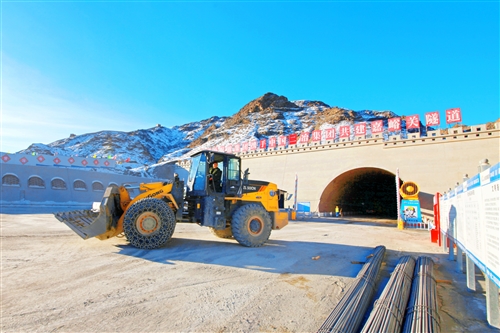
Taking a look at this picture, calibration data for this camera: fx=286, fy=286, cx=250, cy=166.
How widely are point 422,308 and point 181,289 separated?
10.8 ft

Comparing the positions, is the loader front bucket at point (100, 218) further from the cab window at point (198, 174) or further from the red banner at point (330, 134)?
the red banner at point (330, 134)

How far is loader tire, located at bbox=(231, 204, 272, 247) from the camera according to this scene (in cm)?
807

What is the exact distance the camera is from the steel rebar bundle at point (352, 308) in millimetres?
2957

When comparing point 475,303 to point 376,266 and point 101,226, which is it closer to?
point 376,266

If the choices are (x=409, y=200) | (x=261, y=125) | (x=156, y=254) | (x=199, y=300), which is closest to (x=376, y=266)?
(x=199, y=300)

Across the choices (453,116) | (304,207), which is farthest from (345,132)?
(453,116)

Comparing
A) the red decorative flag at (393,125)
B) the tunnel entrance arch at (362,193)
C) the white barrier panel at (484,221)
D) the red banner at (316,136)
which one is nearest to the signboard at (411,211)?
the tunnel entrance arch at (362,193)

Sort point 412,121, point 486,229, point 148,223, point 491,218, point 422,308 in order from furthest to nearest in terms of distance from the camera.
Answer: point 412,121 → point 148,223 → point 422,308 → point 486,229 → point 491,218

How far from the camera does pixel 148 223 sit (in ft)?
22.9

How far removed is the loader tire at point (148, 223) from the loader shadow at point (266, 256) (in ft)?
0.77

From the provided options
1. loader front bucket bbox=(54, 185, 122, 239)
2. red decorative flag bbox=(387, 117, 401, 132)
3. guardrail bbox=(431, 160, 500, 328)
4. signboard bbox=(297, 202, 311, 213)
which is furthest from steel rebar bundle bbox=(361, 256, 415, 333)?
red decorative flag bbox=(387, 117, 401, 132)

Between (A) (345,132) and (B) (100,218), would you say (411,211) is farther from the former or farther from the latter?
(B) (100,218)

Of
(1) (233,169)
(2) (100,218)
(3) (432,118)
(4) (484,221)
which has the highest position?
(3) (432,118)

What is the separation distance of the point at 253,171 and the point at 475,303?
86.4 ft
